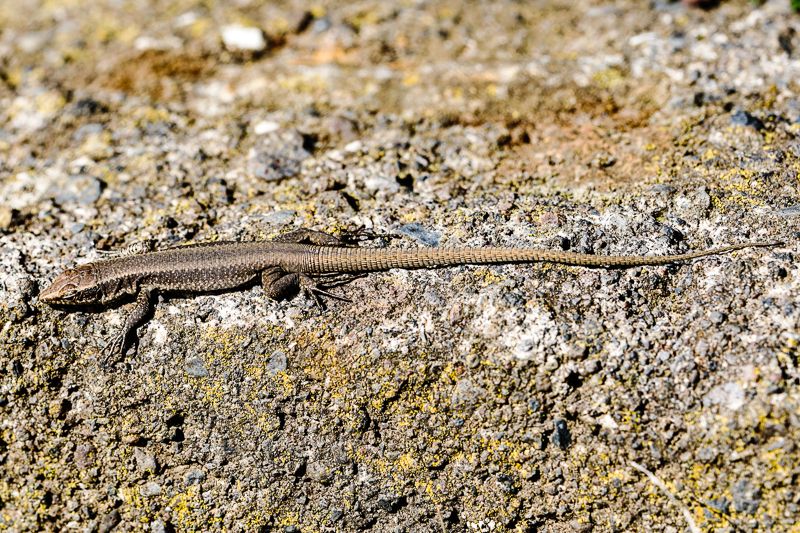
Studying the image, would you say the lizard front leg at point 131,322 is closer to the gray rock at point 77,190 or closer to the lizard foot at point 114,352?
the lizard foot at point 114,352

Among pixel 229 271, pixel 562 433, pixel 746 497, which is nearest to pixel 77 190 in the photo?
pixel 229 271

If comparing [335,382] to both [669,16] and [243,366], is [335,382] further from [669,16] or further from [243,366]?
[669,16]

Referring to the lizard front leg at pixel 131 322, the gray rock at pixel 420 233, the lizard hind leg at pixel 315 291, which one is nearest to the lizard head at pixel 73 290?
the lizard front leg at pixel 131 322

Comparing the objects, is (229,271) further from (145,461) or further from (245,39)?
(245,39)

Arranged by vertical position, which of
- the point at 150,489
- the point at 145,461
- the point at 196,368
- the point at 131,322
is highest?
the point at 131,322

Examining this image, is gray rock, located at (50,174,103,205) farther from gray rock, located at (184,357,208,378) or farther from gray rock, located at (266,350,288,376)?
gray rock, located at (266,350,288,376)

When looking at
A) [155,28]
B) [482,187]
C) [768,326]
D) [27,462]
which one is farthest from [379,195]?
[155,28]

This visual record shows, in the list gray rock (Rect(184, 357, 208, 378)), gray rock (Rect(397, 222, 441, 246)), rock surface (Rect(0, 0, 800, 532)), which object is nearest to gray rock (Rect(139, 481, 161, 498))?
rock surface (Rect(0, 0, 800, 532))
